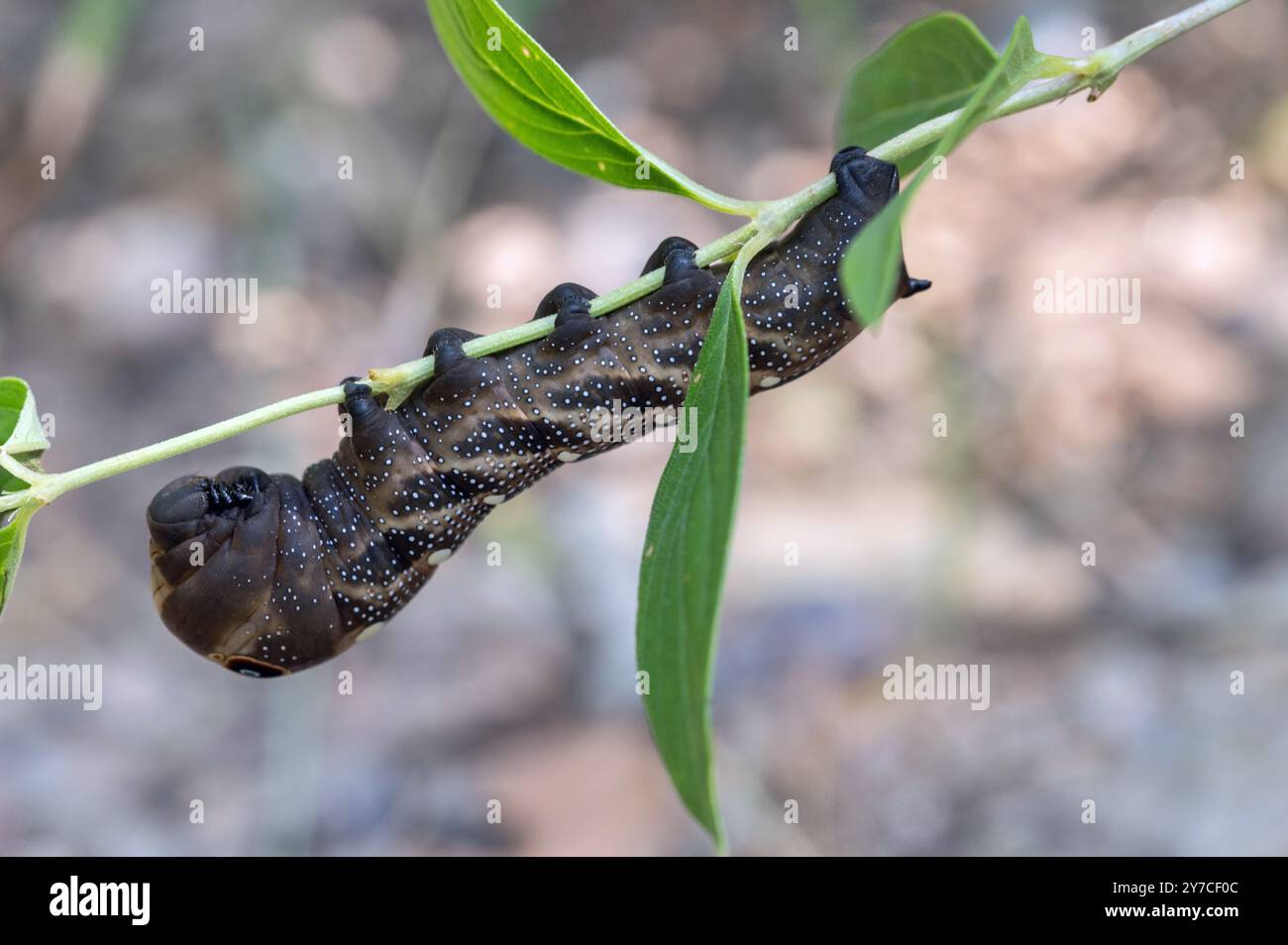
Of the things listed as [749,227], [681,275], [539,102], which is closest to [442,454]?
[681,275]

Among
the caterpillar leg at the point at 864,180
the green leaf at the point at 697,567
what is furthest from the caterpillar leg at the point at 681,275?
the green leaf at the point at 697,567

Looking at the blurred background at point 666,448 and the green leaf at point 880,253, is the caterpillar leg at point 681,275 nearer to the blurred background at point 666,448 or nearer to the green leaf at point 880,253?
the green leaf at point 880,253

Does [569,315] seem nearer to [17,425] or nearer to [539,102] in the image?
[539,102]

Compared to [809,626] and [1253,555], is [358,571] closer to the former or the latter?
[809,626]

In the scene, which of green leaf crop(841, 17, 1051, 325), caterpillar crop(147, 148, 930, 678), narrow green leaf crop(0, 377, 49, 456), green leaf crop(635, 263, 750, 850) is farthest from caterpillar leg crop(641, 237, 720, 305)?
narrow green leaf crop(0, 377, 49, 456)

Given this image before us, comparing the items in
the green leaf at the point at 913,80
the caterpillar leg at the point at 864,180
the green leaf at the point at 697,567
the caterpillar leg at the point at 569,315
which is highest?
the green leaf at the point at 913,80

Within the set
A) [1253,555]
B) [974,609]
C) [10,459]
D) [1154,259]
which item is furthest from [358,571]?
[1154,259]
